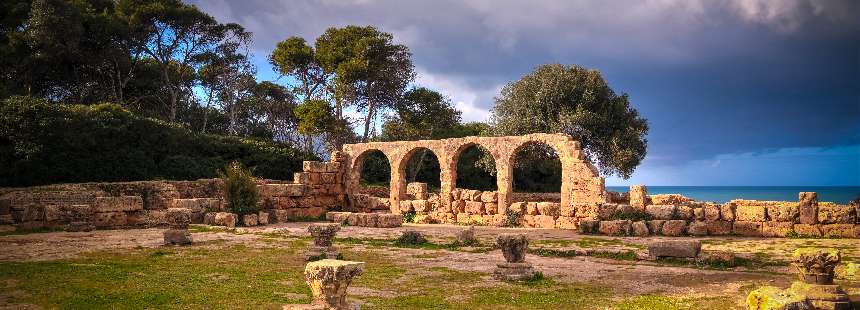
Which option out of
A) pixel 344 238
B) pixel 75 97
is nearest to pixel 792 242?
pixel 344 238

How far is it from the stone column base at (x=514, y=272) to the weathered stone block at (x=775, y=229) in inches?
426

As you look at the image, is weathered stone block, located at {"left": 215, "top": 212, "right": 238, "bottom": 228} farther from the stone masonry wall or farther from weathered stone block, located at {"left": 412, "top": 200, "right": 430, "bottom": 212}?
weathered stone block, located at {"left": 412, "top": 200, "right": 430, "bottom": 212}

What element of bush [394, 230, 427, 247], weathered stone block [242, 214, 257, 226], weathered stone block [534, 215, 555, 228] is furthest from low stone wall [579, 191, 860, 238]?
weathered stone block [242, 214, 257, 226]

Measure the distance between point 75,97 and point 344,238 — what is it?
2725cm

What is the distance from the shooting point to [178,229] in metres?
15.3

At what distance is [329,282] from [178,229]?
387 inches

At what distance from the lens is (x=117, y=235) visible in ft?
55.2

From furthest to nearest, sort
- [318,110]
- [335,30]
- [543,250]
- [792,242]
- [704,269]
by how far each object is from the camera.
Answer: [335,30] → [318,110] → [792,242] → [543,250] → [704,269]

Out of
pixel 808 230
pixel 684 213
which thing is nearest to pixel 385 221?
pixel 684 213

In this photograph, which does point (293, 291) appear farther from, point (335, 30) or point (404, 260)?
point (335, 30)

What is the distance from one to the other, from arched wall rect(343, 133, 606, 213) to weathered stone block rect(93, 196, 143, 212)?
32.5 ft

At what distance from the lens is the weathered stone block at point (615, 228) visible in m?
18.7

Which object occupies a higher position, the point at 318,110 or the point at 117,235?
the point at 318,110

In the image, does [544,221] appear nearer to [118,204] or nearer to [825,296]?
[118,204]
